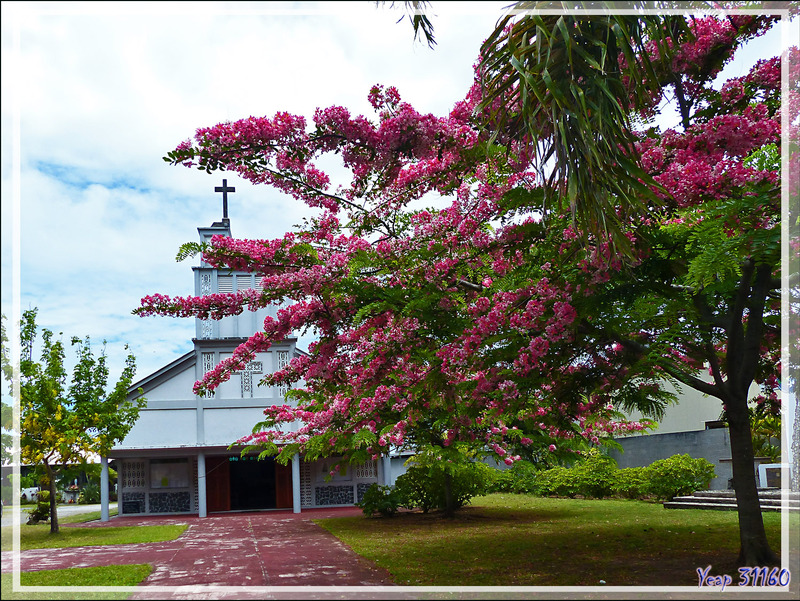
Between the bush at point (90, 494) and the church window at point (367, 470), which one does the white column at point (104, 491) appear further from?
the bush at point (90, 494)

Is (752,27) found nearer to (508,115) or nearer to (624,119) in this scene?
(624,119)

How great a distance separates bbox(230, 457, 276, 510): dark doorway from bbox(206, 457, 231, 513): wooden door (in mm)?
600

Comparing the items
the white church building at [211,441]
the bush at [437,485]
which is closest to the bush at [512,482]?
the bush at [437,485]

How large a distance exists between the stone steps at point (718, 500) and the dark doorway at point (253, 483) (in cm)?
1340

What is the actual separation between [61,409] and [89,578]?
840 cm

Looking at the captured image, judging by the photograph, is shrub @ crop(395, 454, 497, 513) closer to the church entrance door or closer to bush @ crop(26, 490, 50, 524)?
the church entrance door

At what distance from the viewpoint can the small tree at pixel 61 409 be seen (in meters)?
15.5

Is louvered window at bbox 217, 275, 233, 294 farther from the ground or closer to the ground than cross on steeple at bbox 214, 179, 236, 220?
closer to the ground

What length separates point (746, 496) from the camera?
770 centimetres

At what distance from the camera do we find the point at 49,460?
52.6ft

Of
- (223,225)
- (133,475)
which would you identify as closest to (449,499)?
(223,225)

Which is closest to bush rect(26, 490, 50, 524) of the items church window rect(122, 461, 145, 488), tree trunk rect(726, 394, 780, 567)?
church window rect(122, 461, 145, 488)

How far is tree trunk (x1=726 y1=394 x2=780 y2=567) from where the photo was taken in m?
7.53

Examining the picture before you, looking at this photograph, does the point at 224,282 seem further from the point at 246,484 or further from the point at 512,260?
the point at 512,260
